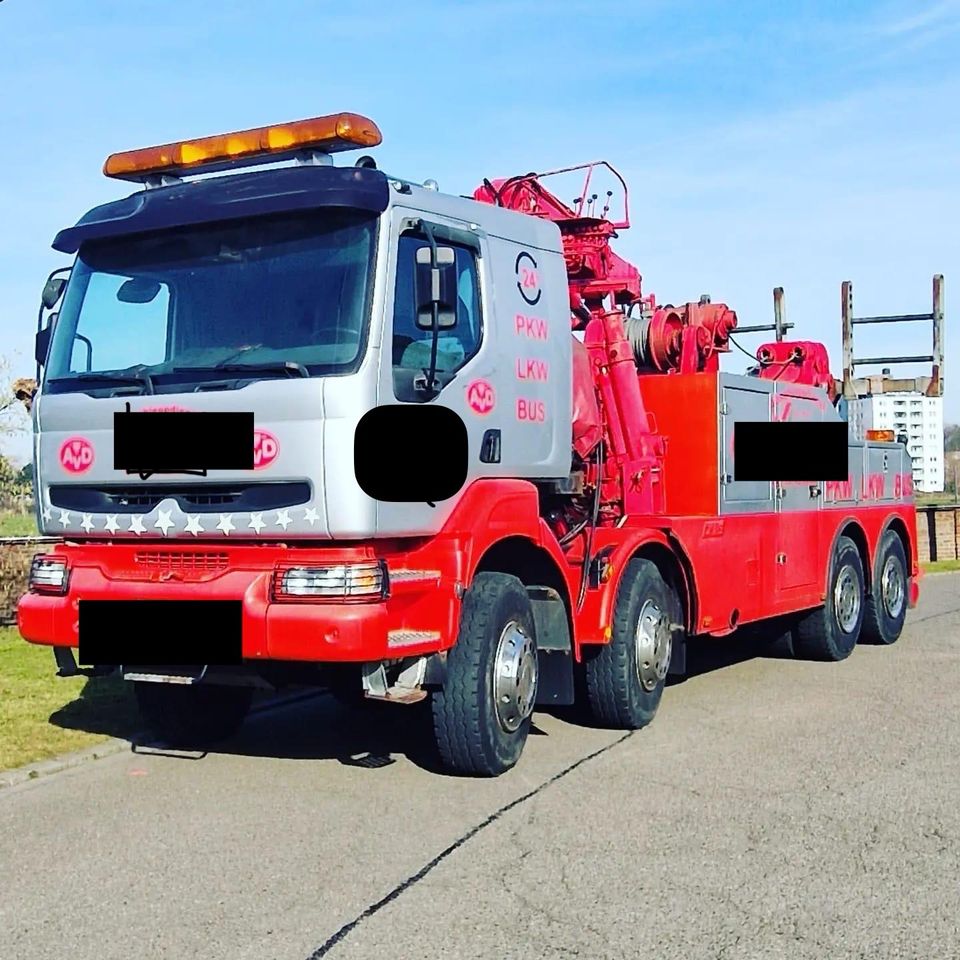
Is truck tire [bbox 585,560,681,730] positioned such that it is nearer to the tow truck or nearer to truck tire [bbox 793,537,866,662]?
the tow truck

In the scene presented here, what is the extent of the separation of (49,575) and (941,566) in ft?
67.6

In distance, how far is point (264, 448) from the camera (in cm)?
595

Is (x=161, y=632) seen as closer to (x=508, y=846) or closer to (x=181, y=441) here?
(x=181, y=441)

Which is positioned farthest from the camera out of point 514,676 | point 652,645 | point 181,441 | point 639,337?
point 639,337

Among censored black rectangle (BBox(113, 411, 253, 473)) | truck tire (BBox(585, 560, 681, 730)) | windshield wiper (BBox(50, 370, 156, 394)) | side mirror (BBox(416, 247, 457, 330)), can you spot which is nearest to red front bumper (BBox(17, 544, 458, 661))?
censored black rectangle (BBox(113, 411, 253, 473))

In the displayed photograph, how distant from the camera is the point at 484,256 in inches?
271

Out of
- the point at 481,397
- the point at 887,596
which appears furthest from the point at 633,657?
the point at 887,596

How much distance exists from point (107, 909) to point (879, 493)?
31.4 feet

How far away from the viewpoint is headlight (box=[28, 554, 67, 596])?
6516 mm

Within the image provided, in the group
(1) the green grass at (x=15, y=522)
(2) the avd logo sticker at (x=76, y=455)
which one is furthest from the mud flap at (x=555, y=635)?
(1) the green grass at (x=15, y=522)

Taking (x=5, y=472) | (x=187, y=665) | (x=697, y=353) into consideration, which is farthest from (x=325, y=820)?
(x=5, y=472)

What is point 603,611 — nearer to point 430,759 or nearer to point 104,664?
point 430,759

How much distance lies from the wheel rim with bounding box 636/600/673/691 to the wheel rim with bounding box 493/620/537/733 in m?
1.27

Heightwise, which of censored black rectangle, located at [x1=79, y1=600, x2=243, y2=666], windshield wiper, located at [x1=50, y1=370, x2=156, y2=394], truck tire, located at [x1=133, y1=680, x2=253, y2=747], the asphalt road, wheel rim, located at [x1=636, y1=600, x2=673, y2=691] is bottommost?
the asphalt road
